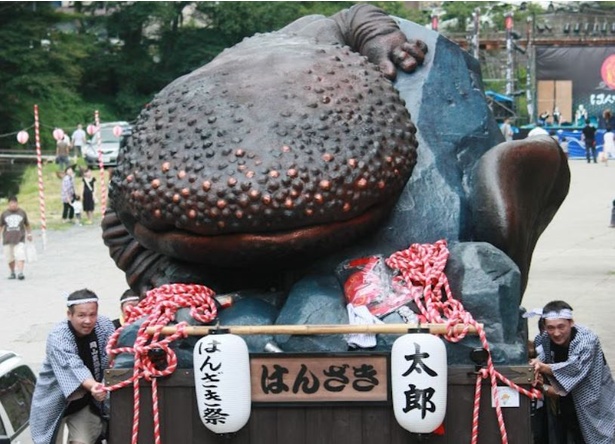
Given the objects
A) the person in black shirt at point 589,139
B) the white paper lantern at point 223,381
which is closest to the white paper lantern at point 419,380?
the white paper lantern at point 223,381

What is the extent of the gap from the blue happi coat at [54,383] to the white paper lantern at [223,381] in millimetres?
1047

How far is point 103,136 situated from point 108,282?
1951 centimetres

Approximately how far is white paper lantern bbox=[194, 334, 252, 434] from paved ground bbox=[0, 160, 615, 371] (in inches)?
254

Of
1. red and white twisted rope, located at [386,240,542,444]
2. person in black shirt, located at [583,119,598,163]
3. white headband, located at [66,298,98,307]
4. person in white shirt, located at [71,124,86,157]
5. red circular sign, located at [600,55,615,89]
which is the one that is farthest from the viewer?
red circular sign, located at [600,55,615,89]

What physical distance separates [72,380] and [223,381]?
118 centimetres

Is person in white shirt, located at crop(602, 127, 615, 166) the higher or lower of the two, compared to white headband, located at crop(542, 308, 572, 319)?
lower

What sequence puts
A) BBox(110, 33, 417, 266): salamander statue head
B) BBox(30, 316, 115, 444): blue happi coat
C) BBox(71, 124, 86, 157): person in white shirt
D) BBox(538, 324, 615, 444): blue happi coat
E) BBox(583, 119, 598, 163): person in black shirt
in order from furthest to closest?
BBox(71, 124, 86, 157): person in white shirt
BBox(583, 119, 598, 163): person in black shirt
BBox(30, 316, 115, 444): blue happi coat
BBox(538, 324, 615, 444): blue happi coat
BBox(110, 33, 417, 266): salamander statue head

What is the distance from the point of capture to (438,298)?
164 inches

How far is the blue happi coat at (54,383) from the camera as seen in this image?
186 inches

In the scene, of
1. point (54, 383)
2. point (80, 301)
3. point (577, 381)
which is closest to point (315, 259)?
point (80, 301)

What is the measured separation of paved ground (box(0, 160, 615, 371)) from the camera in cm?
1198

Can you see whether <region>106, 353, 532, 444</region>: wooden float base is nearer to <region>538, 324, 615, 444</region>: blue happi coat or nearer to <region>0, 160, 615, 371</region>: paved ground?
<region>538, 324, 615, 444</region>: blue happi coat

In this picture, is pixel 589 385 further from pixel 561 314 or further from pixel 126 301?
pixel 126 301

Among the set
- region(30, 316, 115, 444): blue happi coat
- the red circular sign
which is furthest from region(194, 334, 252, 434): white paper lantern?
the red circular sign
